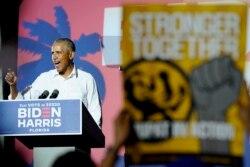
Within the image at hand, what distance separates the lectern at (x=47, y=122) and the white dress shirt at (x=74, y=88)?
1104 mm

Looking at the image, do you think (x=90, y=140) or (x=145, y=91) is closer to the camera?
(x=145, y=91)

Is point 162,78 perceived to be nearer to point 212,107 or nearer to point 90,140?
point 212,107

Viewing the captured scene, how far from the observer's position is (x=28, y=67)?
26.6 ft

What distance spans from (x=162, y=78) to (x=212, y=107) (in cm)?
24

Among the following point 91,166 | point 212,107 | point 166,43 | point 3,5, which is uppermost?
point 3,5

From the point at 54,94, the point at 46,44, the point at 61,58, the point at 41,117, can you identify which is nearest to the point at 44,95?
the point at 54,94

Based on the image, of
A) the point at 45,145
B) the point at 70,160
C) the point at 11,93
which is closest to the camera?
the point at 70,160

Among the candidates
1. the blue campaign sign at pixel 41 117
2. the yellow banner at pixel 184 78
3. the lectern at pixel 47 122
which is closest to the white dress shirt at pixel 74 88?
the lectern at pixel 47 122

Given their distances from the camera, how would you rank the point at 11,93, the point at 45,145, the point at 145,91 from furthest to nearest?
the point at 11,93 → the point at 45,145 → the point at 145,91

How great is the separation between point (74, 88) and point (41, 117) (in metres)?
1.39

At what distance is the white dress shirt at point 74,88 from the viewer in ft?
25.5

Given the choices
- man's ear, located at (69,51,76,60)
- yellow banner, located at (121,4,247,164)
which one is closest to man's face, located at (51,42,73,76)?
man's ear, located at (69,51,76,60)

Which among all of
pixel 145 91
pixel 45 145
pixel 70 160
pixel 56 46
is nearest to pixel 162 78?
pixel 145 91

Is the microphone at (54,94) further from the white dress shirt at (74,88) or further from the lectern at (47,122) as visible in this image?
the lectern at (47,122)
